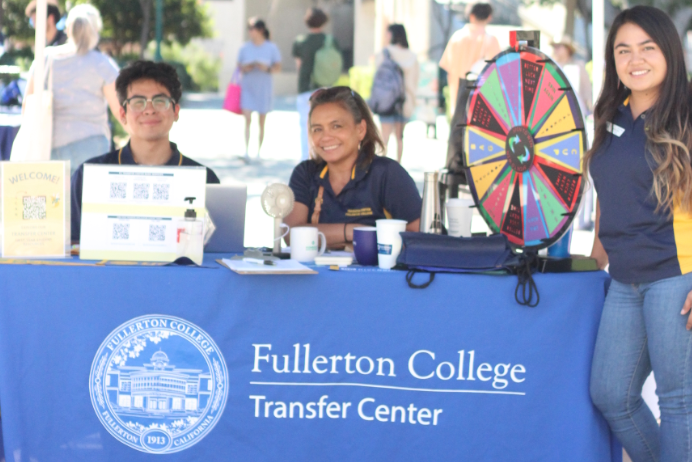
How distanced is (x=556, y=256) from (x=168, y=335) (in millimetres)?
1228

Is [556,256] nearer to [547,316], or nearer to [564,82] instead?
[547,316]

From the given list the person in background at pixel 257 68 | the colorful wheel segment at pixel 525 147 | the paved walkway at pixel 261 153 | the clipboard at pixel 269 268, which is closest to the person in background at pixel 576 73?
the paved walkway at pixel 261 153

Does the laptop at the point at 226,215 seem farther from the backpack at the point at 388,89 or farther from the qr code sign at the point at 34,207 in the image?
the backpack at the point at 388,89

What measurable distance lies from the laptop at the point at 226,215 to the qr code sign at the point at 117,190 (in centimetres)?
28

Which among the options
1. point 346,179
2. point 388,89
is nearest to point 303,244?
point 346,179

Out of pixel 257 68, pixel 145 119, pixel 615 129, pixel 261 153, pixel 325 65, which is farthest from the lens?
pixel 261 153

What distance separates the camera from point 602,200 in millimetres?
2260

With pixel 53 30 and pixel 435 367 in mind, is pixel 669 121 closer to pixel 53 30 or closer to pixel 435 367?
pixel 435 367

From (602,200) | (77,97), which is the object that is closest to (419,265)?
(602,200)

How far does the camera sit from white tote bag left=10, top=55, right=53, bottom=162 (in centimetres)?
416

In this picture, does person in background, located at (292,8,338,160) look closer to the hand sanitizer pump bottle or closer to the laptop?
the laptop

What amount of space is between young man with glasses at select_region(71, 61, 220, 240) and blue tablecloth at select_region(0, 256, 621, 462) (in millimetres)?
677

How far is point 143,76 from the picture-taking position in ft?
9.87

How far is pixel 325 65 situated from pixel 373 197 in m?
4.43
